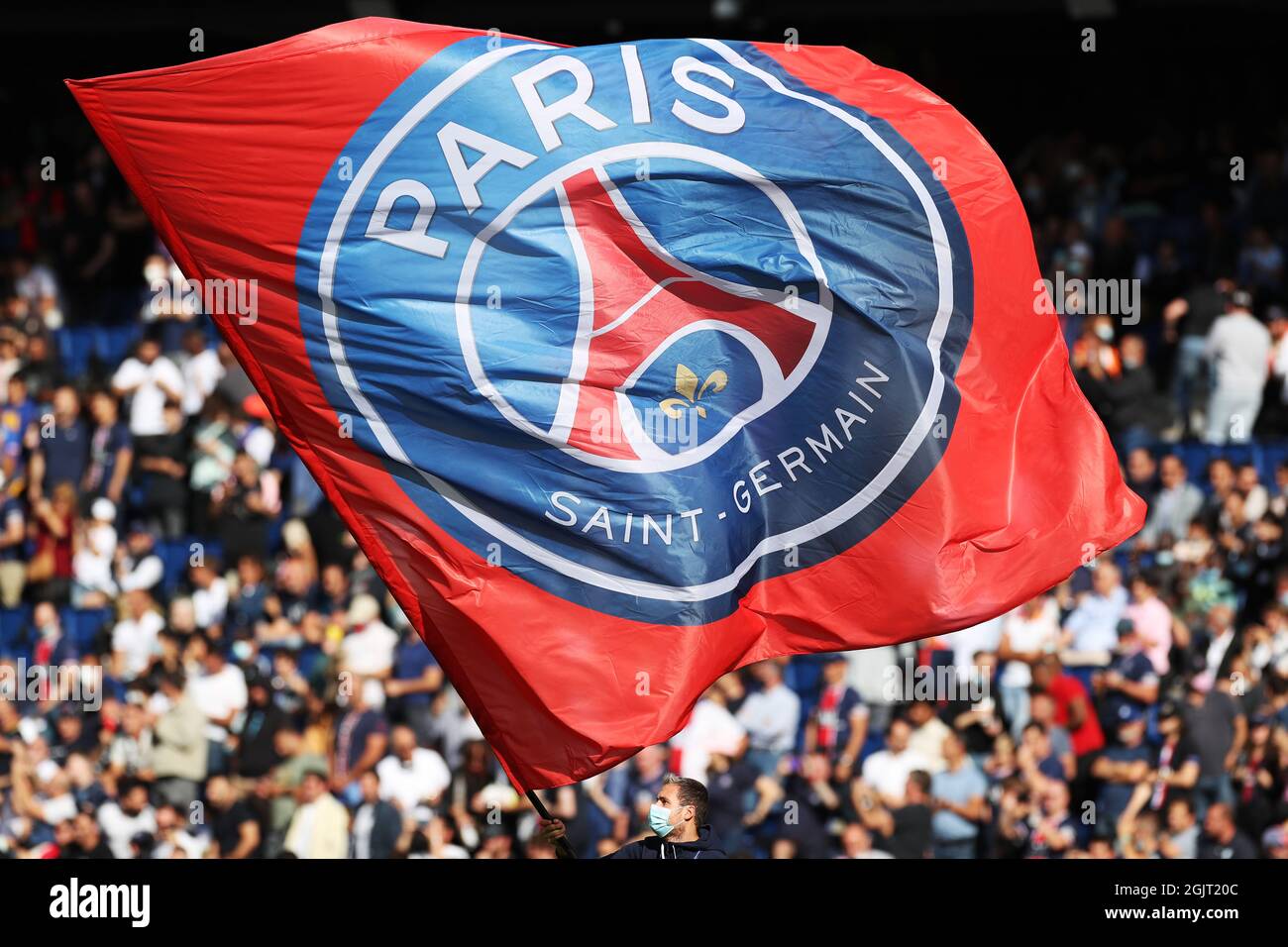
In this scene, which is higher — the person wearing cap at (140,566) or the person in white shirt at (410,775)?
the person wearing cap at (140,566)

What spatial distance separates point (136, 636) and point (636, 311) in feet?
26.6

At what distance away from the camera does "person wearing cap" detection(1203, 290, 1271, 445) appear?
14.8m

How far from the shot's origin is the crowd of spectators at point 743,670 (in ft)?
39.2

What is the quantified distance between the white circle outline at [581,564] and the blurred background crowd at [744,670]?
15.3ft

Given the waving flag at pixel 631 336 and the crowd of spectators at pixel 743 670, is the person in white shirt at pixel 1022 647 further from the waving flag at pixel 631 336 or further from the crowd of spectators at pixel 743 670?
the waving flag at pixel 631 336

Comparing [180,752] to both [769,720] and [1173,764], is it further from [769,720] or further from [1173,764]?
[1173,764]

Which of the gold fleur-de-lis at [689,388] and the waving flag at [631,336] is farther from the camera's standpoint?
the gold fleur-de-lis at [689,388]

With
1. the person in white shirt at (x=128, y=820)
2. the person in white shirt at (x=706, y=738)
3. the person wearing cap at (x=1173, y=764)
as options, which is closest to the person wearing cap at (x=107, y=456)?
the person in white shirt at (x=128, y=820)

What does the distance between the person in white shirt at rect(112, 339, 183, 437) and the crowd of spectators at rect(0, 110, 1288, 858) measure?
0.03 m

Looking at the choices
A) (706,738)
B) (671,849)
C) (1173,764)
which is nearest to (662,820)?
(671,849)

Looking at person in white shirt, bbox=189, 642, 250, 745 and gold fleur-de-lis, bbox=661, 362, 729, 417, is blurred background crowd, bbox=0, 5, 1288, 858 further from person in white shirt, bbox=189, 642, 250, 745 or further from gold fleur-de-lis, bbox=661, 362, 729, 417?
gold fleur-de-lis, bbox=661, 362, 729, 417

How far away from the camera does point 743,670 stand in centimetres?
1297

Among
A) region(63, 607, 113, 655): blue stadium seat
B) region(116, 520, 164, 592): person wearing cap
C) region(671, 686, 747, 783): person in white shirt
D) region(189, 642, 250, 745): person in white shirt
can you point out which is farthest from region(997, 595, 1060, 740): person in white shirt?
region(63, 607, 113, 655): blue stadium seat
